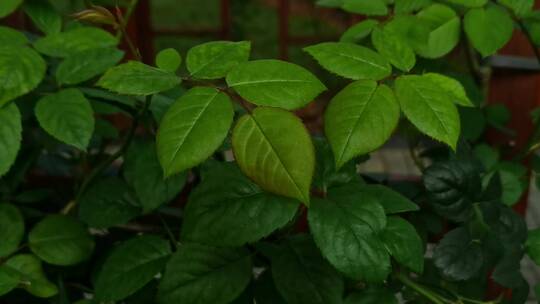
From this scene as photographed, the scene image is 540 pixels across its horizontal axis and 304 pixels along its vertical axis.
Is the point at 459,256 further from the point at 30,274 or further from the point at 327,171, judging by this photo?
the point at 30,274

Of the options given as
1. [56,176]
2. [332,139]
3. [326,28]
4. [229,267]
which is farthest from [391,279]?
[326,28]

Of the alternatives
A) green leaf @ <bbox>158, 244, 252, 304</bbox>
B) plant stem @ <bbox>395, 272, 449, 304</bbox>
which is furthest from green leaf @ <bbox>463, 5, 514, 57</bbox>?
green leaf @ <bbox>158, 244, 252, 304</bbox>

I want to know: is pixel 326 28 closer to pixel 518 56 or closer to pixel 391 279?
pixel 518 56

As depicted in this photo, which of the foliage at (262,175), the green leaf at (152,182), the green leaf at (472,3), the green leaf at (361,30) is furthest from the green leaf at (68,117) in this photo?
the green leaf at (472,3)

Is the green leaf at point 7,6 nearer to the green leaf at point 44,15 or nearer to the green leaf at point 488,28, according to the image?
the green leaf at point 44,15

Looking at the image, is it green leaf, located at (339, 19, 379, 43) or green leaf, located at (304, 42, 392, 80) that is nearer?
green leaf, located at (304, 42, 392, 80)

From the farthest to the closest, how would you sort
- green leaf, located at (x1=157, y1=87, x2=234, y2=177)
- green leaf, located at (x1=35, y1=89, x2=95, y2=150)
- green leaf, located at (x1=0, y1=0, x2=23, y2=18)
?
green leaf, located at (x1=0, y1=0, x2=23, y2=18) → green leaf, located at (x1=35, y1=89, x2=95, y2=150) → green leaf, located at (x1=157, y1=87, x2=234, y2=177)

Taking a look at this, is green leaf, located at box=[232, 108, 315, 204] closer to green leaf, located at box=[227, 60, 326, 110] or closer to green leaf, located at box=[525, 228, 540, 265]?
green leaf, located at box=[227, 60, 326, 110]
